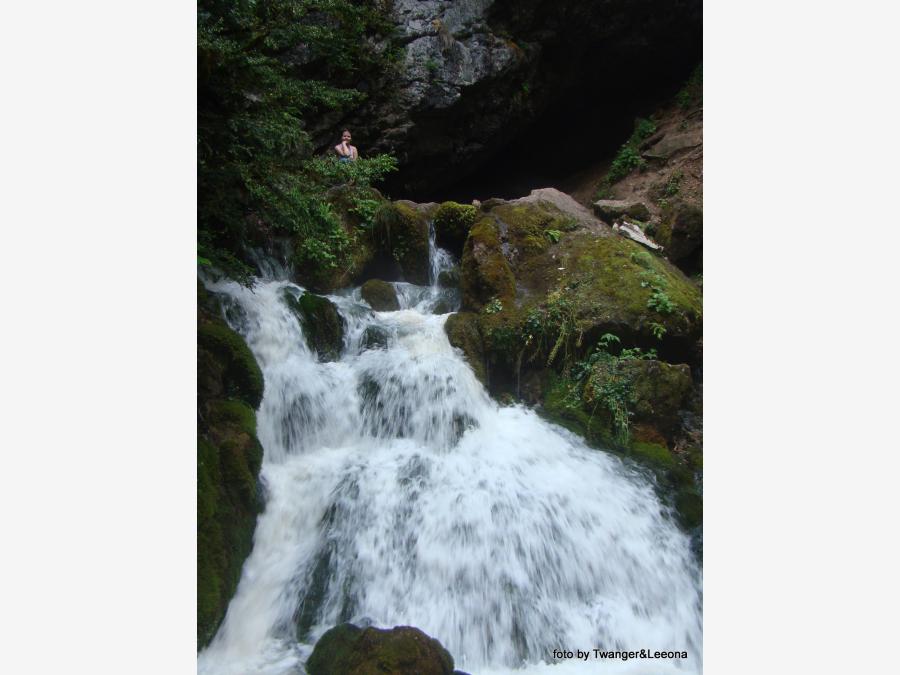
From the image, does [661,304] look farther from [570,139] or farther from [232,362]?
[570,139]

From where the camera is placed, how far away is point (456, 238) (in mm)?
7465

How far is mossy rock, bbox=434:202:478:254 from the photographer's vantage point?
24.3 ft

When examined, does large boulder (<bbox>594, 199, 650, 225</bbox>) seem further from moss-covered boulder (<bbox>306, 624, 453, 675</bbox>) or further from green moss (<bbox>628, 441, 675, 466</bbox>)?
moss-covered boulder (<bbox>306, 624, 453, 675</bbox>)

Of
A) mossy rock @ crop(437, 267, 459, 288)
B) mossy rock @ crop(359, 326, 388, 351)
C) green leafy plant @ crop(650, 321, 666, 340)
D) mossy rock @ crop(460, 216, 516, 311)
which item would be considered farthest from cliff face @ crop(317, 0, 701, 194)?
green leafy plant @ crop(650, 321, 666, 340)

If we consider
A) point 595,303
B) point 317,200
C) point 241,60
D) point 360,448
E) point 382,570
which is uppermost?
point 241,60

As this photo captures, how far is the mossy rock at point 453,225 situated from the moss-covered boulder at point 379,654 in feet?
17.2

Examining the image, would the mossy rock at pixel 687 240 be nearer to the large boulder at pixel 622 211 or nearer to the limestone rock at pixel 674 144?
the large boulder at pixel 622 211

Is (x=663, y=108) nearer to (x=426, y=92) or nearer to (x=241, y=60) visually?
(x=426, y=92)

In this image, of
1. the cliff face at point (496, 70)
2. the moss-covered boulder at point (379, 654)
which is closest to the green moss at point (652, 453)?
the moss-covered boulder at point (379, 654)

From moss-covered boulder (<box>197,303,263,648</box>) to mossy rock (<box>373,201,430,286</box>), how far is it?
3.18 metres

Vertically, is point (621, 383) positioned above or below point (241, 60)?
below

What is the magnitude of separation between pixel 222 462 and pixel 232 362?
2.42 feet
